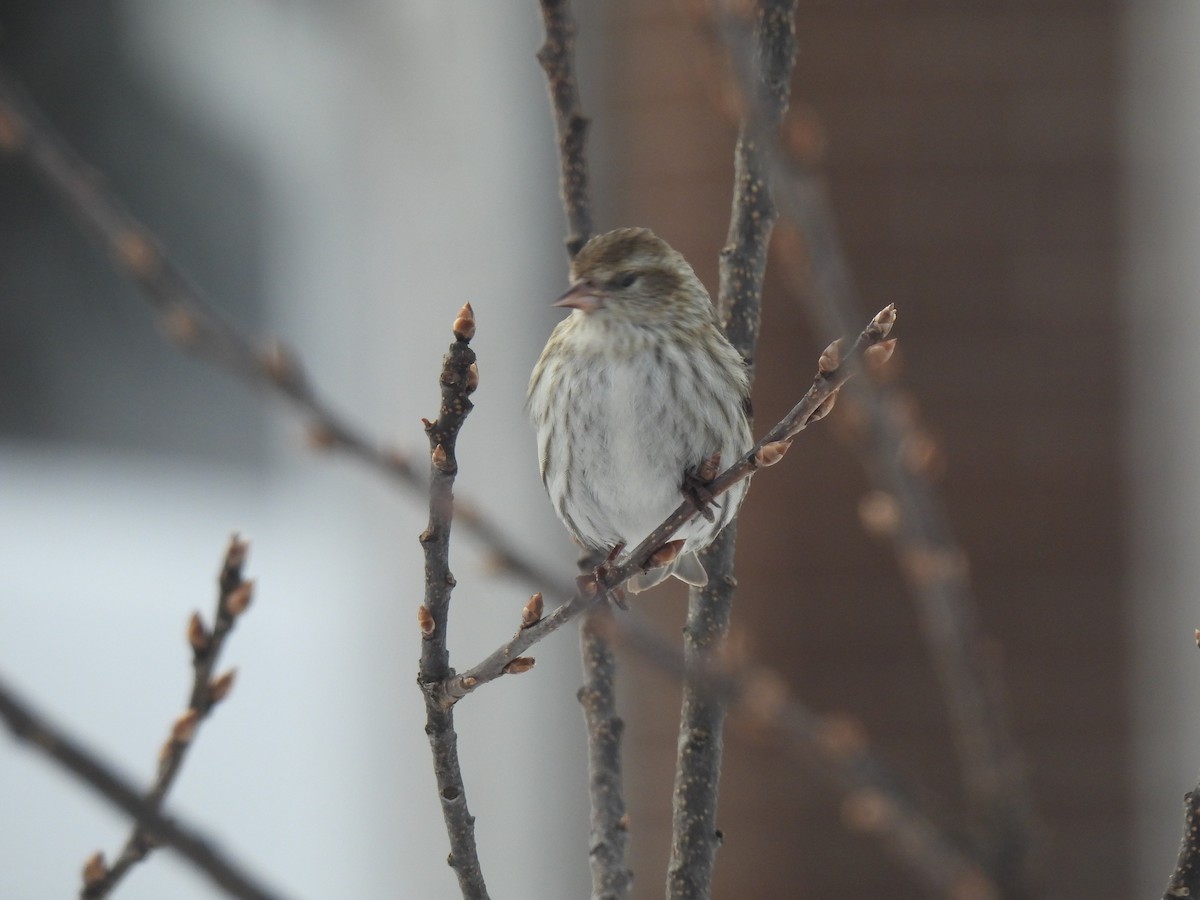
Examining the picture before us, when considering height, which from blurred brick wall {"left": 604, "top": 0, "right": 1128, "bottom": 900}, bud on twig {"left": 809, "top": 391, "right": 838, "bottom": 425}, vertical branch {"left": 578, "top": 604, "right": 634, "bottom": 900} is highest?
blurred brick wall {"left": 604, "top": 0, "right": 1128, "bottom": 900}

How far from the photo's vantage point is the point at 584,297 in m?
2.21

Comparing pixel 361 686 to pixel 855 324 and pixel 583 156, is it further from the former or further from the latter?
pixel 855 324

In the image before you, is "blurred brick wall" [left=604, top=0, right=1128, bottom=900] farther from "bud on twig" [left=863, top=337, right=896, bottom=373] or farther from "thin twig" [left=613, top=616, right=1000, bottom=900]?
"thin twig" [left=613, top=616, right=1000, bottom=900]

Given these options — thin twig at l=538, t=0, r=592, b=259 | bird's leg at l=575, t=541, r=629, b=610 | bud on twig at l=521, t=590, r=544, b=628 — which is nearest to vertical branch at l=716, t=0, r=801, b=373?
thin twig at l=538, t=0, r=592, b=259

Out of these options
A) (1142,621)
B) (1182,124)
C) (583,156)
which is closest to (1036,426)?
(1142,621)

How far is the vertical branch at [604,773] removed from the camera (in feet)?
5.46

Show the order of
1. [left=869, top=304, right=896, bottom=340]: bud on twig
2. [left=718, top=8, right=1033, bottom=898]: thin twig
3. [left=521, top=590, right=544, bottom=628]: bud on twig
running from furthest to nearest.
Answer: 1. [left=521, top=590, right=544, bottom=628]: bud on twig
2. [left=869, top=304, right=896, bottom=340]: bud on twig
3. [left=718, top=8, right=1033, bottom=898]: thin twig

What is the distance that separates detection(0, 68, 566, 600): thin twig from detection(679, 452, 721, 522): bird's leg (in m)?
0.40

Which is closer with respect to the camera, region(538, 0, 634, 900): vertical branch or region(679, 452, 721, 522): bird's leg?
region(679, 452, 721, 522): bird's leg

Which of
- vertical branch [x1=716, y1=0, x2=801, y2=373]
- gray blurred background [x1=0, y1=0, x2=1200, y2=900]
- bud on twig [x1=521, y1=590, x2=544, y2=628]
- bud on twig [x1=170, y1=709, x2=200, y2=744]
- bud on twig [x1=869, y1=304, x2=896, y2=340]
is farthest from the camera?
gray blurred background [x1=0, y1=0, x2=1200, y2=900]

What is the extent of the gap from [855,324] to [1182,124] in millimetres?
3220

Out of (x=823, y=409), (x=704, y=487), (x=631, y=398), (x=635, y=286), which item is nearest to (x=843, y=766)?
(x=823, y=409)

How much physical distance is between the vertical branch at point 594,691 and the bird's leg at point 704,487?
0.57 feet

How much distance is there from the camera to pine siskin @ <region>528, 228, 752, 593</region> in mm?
2176
